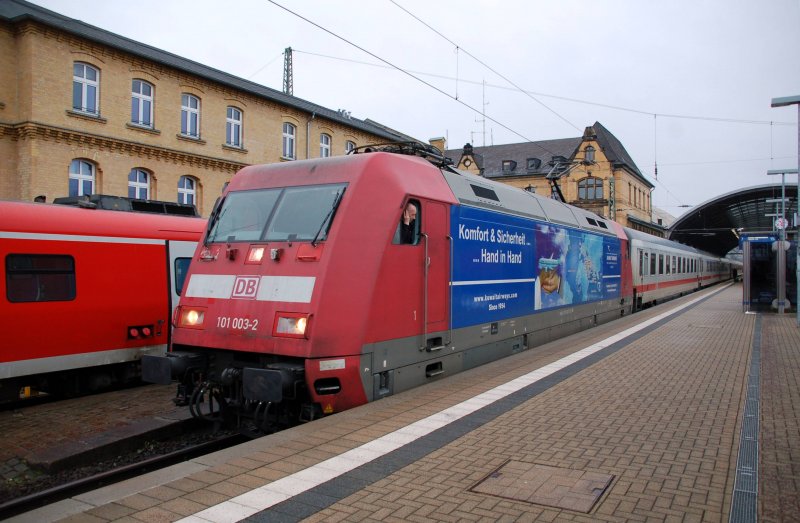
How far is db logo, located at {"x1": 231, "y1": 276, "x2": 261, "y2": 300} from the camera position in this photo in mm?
6709

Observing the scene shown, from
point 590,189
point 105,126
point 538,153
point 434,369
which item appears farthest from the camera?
point 538,153

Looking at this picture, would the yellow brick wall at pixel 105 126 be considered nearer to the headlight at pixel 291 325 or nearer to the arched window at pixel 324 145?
the arched window at pixel 324 145

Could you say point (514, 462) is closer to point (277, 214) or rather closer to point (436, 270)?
point (436, 270)

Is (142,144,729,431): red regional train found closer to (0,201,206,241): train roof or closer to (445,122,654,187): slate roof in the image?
(0,201,206,241): train roof

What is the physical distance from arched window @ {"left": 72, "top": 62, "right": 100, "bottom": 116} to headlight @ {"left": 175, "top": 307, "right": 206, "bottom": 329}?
1558 centimetres

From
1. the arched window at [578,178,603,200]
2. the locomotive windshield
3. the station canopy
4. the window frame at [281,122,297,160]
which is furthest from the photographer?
the arched window at [578,178,603,200]

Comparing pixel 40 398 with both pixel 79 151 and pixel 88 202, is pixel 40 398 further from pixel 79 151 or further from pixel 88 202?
pixel 79 151

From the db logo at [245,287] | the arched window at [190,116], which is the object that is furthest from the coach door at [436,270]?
the arched window at [190,116]

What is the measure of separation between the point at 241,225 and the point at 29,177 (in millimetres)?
14419

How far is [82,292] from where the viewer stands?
905cm

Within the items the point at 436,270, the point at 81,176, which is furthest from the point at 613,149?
the point at 436,270

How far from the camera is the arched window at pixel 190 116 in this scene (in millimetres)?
23141

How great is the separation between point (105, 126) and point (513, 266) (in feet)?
53.0

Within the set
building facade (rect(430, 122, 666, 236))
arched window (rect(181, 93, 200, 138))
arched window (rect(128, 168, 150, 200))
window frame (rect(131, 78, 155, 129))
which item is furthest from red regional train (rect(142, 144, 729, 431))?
building facade (rect(430, 122, 666, 236))
